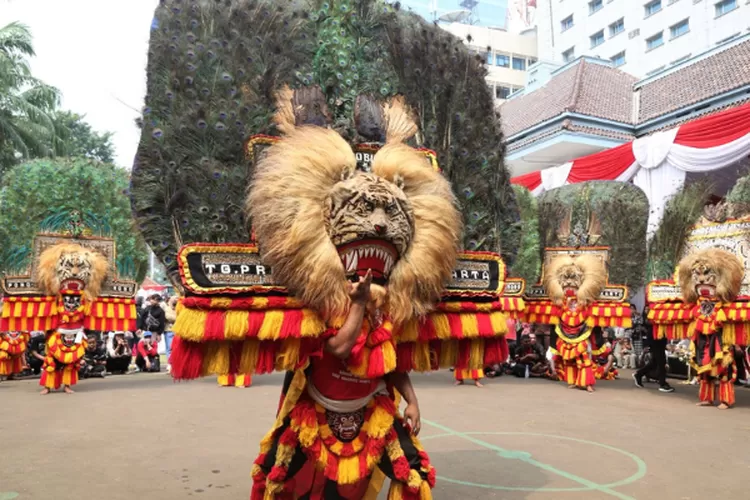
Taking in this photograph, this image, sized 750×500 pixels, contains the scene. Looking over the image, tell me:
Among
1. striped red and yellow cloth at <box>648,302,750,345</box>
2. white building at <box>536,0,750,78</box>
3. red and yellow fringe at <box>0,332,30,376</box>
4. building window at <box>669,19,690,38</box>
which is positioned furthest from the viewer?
building window at <box>669,19,690,38</box>

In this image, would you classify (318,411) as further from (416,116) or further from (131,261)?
(131,261)

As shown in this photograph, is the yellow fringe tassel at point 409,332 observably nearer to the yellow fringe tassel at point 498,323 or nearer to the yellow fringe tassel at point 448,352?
the yellow fringe tassel at point 448,352

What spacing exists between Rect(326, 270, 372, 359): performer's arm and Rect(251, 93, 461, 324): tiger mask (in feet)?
0.21

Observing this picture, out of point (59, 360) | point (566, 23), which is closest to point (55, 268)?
point (59, 360)

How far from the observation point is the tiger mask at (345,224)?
103 inches

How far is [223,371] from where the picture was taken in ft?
8.80

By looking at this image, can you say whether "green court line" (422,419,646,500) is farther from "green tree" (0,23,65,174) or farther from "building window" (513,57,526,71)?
"building window" (513,57,526,71)

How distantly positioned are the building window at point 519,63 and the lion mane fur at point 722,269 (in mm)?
41852

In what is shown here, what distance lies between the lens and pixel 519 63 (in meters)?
46.2

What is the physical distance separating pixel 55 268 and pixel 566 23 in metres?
35.2

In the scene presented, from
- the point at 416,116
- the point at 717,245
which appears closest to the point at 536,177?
the point at 717,245

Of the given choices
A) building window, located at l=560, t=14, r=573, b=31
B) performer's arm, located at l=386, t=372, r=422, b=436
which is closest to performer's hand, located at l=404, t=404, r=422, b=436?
performer's arm, located at l=386, t=372, r=422, b=436

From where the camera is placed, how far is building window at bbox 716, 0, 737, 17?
25.5 metres

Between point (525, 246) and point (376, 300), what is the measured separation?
1061 cm
